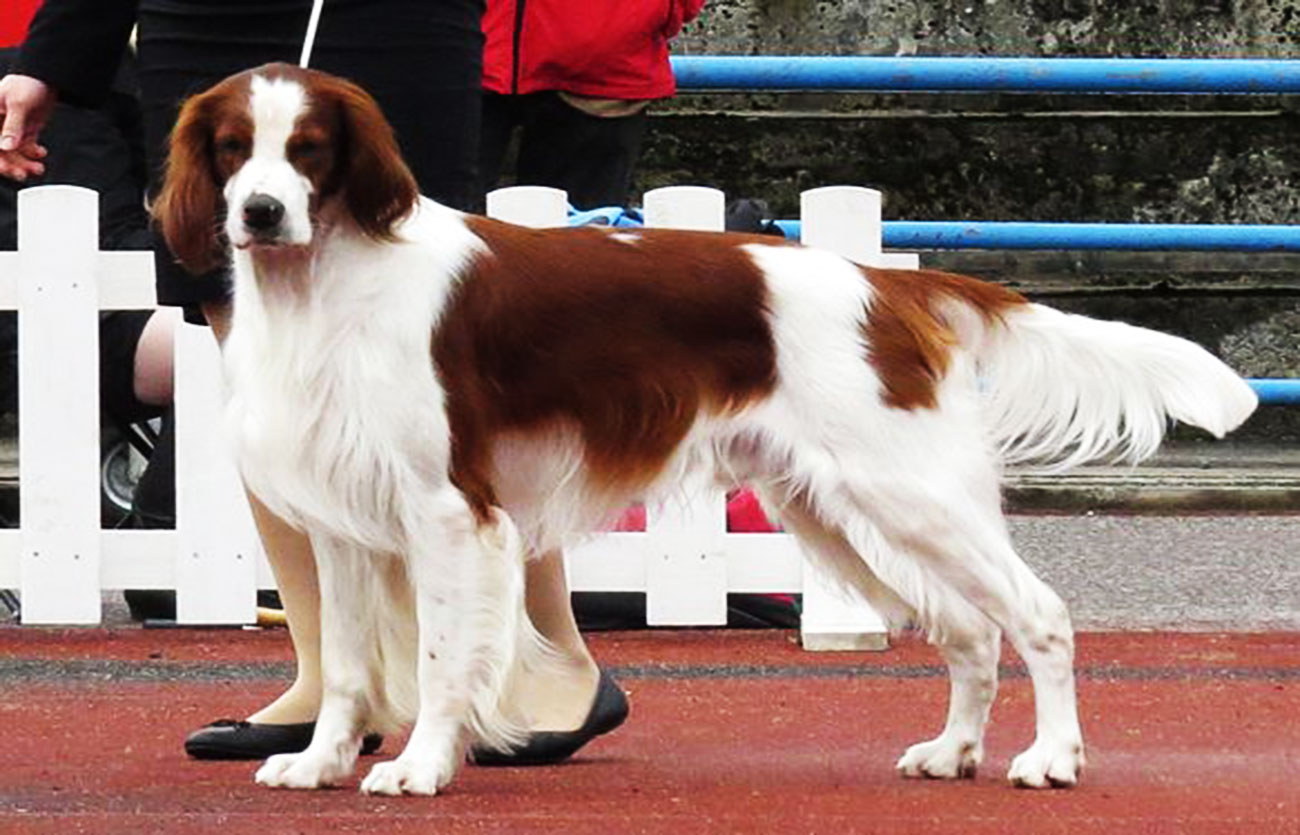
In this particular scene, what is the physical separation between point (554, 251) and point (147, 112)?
0.78m

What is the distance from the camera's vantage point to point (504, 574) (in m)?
5.26

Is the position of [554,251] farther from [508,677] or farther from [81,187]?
[81,187]

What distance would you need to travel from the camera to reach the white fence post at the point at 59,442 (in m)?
7.73

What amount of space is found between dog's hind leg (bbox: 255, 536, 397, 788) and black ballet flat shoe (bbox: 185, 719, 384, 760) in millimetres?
245

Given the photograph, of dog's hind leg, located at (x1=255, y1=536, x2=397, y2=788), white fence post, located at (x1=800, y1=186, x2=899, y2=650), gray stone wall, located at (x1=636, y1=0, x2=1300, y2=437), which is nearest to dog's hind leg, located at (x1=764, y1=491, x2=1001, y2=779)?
dog's hind leg, located at (x1=255, y1=536, x2=397, y2=788)

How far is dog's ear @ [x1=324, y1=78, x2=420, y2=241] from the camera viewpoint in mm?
5121

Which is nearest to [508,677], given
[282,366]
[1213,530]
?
[282,366]

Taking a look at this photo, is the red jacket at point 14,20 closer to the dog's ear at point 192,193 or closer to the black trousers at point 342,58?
the black trousers at point 342,58

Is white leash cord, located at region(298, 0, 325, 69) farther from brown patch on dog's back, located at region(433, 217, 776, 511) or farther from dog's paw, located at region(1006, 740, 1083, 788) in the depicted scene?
dog's paw, located at region(1006, 740, 1083, 788)

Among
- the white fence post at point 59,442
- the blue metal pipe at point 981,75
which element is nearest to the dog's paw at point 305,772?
the white fence post at point 59,442

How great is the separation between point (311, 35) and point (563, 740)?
1250 millimetres

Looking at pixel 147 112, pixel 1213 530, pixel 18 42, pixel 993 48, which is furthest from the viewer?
pixel 993 48

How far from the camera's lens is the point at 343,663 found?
213 inches

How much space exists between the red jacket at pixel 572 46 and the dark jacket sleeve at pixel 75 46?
80.4 inches
